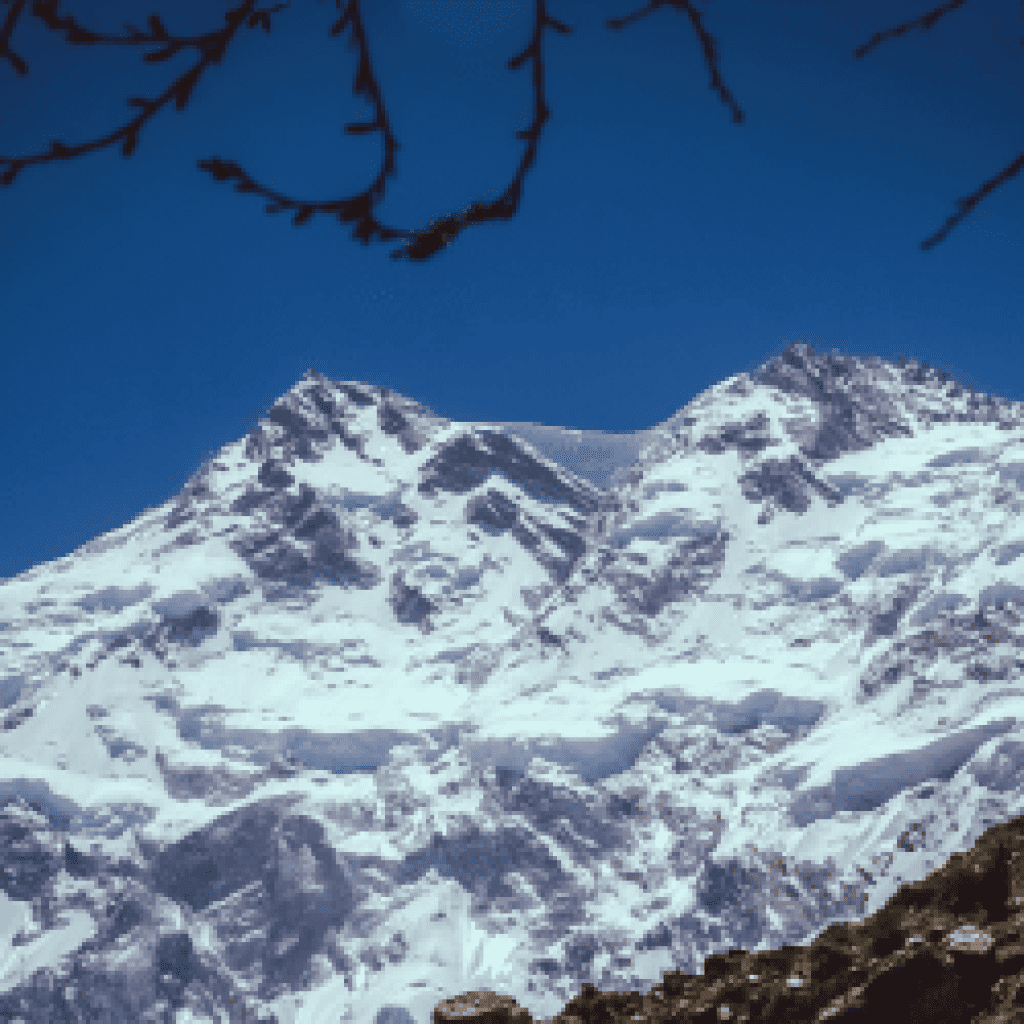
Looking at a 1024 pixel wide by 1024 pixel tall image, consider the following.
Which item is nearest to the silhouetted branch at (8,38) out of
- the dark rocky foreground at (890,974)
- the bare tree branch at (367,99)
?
the bare tree branch at (367,99)

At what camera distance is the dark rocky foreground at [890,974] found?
593 cm

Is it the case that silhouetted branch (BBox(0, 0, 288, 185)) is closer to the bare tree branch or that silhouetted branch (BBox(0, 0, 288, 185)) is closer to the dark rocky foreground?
the bare tree branch

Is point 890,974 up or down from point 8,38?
down

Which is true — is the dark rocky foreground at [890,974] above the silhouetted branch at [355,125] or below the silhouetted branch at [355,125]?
below

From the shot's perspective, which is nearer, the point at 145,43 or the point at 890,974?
the point at 145,43

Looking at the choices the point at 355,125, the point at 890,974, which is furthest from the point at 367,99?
the point at 890,974

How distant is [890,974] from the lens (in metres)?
6.41

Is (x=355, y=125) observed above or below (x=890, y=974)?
above

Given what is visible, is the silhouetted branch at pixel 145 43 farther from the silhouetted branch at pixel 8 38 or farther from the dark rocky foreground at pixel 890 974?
the dark rocky foreground at pixel 890 974

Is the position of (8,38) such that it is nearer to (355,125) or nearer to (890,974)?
(355,125)

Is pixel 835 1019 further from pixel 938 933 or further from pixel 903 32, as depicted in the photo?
pixel 903 32

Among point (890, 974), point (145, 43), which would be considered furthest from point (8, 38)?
point (890, 974)

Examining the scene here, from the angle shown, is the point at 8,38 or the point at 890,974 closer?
the point at 8,38

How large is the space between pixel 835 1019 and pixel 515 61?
5.91 meters
